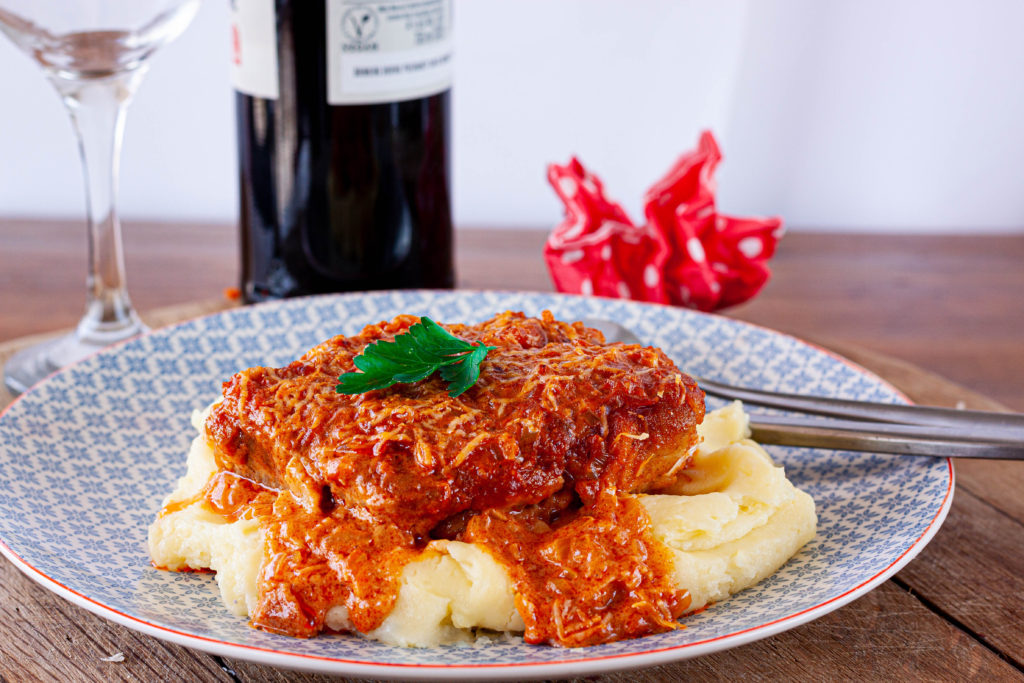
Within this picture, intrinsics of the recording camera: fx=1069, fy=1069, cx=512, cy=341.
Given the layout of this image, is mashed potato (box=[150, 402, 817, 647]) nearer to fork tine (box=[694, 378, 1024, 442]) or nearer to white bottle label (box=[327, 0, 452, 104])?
fork tine (box=[694, 378, 1024, 442])

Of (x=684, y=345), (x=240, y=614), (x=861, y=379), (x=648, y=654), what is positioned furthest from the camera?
(x=684, y=345)

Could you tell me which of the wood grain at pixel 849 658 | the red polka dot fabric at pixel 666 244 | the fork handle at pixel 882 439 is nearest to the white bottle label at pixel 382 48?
the red polka dot fabric at pixel 666 244

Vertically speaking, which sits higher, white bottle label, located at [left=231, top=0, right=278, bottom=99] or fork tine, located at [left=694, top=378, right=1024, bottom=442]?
white bottle label, located at [left=231, top=0, right=278, bottom=99]

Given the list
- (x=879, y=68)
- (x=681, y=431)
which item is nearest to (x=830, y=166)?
(x=879, y=68)

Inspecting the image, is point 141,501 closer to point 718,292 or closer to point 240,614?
point 240,614

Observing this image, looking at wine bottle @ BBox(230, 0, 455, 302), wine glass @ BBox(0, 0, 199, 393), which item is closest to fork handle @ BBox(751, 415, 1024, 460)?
wine bottle @ BBox(230, 0, 455, 302)

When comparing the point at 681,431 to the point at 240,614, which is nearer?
the point at 240,614
